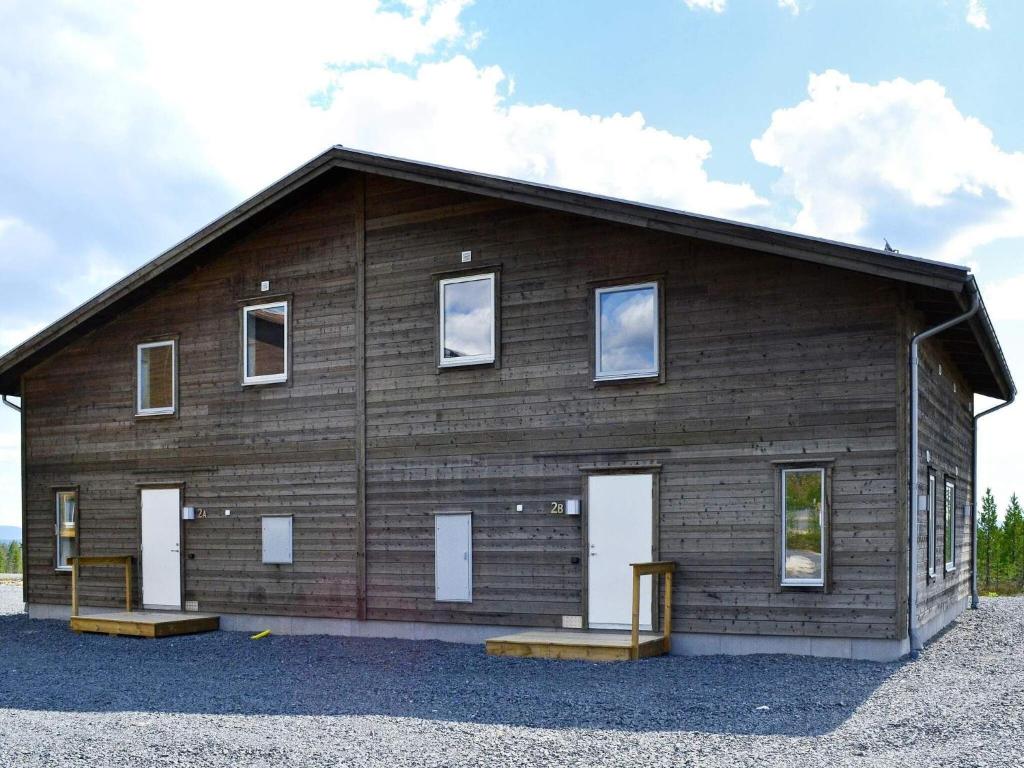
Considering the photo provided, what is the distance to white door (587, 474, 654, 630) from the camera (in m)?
12.4

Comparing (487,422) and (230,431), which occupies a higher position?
(487,422)

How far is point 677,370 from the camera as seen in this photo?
1228 cm

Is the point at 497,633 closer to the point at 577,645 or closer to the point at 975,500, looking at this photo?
the point at 577,645

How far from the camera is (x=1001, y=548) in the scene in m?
28.2

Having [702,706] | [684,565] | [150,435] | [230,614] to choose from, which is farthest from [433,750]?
[150,435]

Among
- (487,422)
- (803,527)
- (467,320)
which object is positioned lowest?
(803,527)

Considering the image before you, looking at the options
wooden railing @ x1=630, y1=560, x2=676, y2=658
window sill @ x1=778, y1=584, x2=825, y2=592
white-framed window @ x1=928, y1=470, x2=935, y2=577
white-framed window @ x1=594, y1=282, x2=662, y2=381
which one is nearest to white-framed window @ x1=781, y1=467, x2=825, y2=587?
window sill @ x1=778, y1=584, x2=825, y2=592

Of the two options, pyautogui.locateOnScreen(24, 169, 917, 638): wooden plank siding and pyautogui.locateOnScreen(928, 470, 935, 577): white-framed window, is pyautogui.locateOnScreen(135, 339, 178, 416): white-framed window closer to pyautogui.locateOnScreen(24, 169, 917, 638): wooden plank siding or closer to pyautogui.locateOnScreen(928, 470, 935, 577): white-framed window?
pyautogui.locateOnScreen(24, 169, 917, 638): wooden plank siding

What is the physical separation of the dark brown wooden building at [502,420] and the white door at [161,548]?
1.9 inches

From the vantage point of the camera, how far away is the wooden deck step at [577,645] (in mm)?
11289

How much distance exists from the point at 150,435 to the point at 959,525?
12320 millimetres

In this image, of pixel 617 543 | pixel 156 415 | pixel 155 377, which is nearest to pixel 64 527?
pixel 156 415

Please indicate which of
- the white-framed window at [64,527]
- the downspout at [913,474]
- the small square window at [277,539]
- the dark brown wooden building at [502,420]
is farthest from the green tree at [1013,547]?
the white-framed window at [64,527]

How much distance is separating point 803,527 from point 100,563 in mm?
9810
